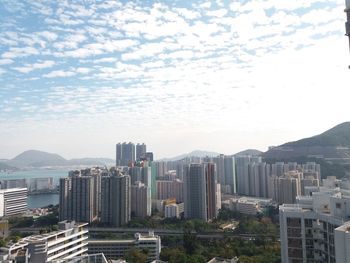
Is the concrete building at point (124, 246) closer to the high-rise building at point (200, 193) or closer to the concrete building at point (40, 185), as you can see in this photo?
the high-rise building at point (200, 193)

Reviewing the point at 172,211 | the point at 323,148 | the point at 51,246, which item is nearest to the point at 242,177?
the point at 323,148

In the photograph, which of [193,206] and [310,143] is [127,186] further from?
[310,143]

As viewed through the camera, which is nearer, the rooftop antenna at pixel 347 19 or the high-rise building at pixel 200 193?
the rooftop antenna at pixel 347 19

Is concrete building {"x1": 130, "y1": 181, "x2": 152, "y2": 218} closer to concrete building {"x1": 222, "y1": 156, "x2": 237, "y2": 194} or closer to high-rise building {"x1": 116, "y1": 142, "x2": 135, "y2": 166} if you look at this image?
concrete building {"x1": 222, "y1": 156, "x2": 237, "y2": 194}

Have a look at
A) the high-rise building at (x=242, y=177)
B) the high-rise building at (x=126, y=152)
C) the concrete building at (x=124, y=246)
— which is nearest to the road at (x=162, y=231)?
the concrete building at (x=124, y=246)

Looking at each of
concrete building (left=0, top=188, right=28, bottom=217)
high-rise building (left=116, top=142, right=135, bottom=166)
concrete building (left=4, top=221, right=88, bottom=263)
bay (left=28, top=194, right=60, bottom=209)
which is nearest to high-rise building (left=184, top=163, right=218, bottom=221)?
concrete building (left=4, top=221, right=88, bottom=263)

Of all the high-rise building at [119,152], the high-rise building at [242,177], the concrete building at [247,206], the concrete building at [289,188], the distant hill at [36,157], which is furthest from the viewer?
the distant hill at [36,157]

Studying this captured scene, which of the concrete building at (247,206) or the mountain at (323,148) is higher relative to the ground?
the mountain at (323,148)
